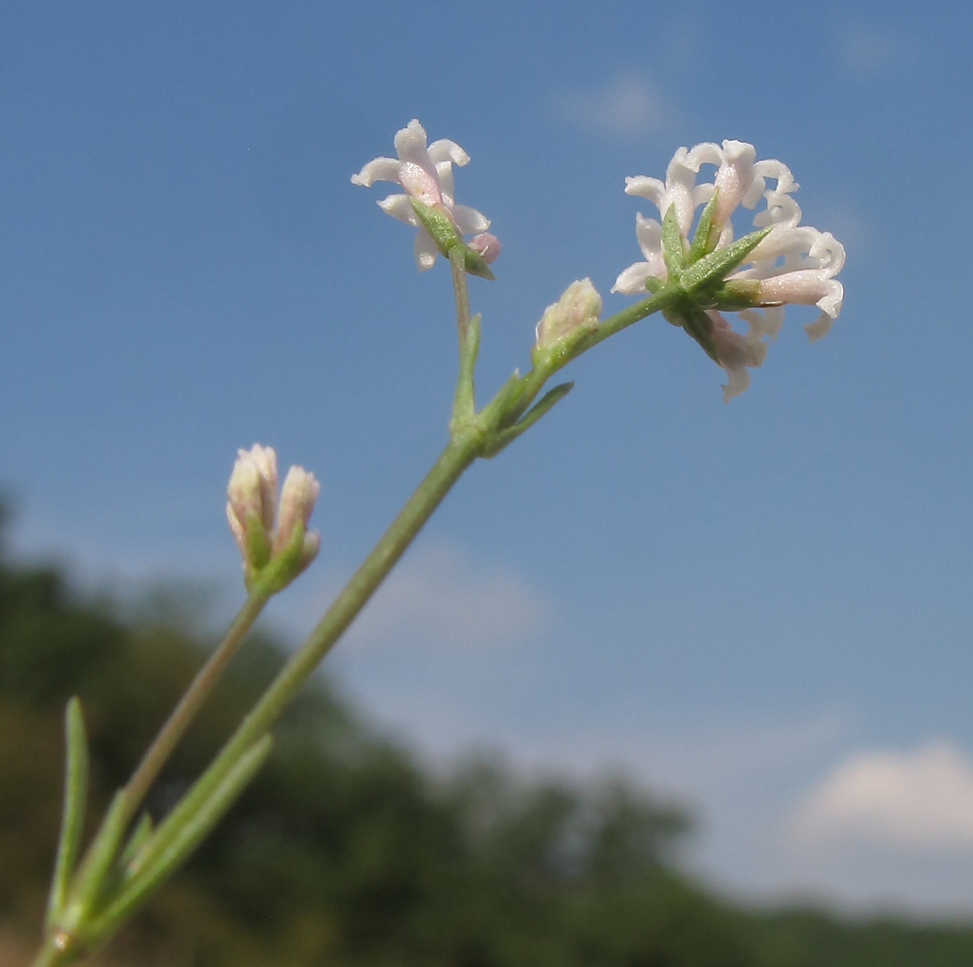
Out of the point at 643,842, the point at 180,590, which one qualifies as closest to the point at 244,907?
the point at 643,842

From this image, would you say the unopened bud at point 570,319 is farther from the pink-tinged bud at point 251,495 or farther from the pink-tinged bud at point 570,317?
the pink-tinged bud at point 251,495

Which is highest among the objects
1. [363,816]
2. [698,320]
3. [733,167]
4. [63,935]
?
[363,816]

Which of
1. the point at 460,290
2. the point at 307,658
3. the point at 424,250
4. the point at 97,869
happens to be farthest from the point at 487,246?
the point at 97,869

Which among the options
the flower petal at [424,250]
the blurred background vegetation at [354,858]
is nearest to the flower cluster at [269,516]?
the flower petal at [424,250]

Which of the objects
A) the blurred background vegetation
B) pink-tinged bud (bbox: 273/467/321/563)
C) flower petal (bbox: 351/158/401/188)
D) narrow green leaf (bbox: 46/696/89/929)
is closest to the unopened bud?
pink-tinged bud (bbox: 273/467/321/563)

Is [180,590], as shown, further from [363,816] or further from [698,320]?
[698,320]

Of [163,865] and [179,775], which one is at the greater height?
[179,775]

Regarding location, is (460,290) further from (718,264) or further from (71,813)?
(71,813)
